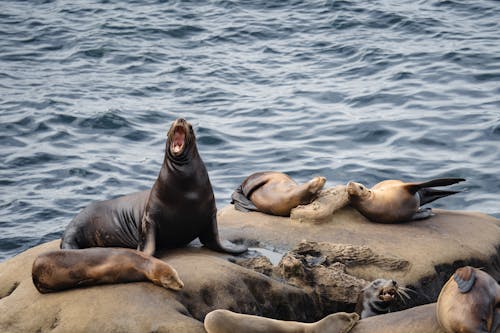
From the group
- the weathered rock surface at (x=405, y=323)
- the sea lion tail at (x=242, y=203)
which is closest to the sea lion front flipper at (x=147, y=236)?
the sea lion tail at (x=242, y=203)

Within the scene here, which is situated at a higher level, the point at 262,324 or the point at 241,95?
the point at 262,324

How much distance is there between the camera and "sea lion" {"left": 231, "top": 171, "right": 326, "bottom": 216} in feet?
27.5

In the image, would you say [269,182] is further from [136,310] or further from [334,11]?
[334,11]

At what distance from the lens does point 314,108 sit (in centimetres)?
1391

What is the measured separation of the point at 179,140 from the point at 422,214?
2.60 metres

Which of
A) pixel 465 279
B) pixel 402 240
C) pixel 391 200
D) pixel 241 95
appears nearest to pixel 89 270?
pixel 465 279

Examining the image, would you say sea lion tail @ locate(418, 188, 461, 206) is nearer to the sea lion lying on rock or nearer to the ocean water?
the ocean water

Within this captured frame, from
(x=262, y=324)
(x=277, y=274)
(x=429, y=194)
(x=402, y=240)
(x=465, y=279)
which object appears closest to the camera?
(x=465, y=279)

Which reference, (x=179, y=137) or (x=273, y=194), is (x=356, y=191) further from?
(x=179, y=137)

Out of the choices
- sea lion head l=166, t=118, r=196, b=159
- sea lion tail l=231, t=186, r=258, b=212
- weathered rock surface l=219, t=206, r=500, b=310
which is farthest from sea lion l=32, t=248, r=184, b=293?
sea lion tail l=231, t=186, r=258, b=212

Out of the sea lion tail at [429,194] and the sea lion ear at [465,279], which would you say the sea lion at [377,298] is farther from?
the sea lion tail at [429,194]

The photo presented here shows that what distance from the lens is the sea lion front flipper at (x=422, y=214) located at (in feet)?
28.0

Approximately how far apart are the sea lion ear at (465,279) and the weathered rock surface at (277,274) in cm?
63

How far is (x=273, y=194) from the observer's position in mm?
8648
